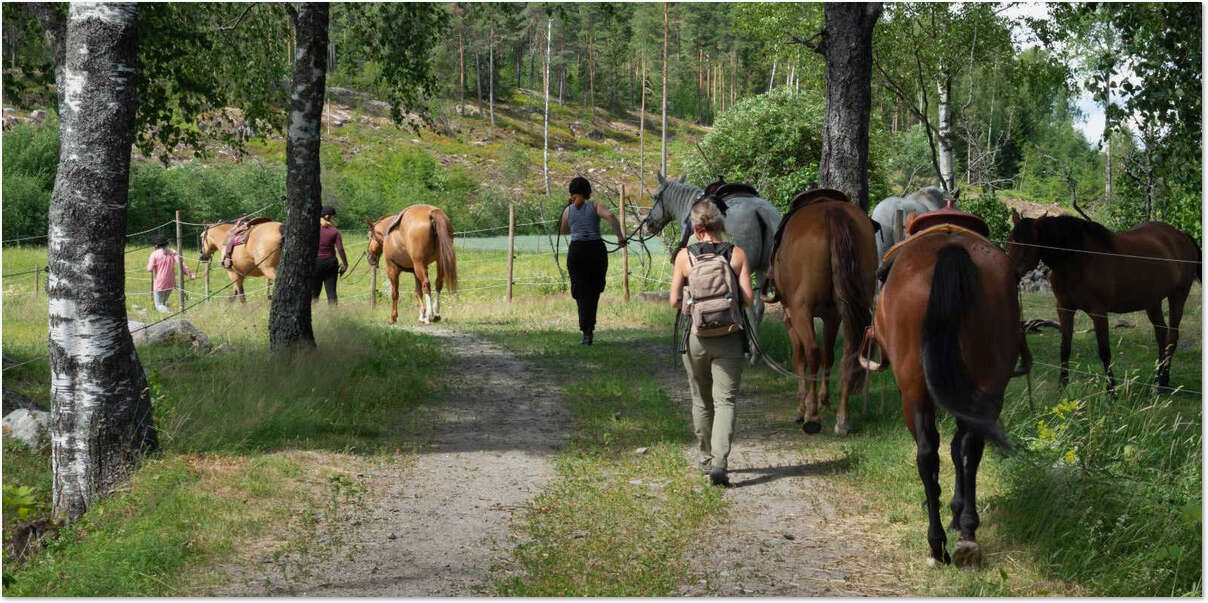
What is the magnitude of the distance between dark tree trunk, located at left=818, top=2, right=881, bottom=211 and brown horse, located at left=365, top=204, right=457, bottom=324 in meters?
6.83

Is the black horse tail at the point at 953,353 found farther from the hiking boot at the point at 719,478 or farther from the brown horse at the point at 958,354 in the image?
the hiking boot at the point at 719,478

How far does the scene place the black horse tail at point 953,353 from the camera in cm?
516

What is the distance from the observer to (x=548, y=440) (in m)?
8.58

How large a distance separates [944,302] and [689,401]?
4984 mm

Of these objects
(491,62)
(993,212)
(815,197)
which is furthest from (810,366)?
(491,62)

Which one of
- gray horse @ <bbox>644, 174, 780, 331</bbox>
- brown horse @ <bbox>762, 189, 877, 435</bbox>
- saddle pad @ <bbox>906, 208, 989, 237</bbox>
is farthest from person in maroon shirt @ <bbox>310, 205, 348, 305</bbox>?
saddle pad @ <bbox>906, 208, 989, 237</bbox>

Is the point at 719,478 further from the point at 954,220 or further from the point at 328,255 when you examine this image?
the point at 328,255

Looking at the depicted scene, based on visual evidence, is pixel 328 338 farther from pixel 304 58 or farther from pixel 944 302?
pixel 944 302

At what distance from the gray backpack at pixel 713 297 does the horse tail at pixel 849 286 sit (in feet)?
5.02

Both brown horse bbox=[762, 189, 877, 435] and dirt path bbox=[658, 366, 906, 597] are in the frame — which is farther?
brown horse bbox=[762, 189, 877, 435]

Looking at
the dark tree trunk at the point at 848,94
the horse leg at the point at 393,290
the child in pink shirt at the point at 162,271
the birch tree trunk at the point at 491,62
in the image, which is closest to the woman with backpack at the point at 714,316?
the dark tree trunk at the point at 848,94

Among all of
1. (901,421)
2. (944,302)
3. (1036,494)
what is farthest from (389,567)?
(901,421)

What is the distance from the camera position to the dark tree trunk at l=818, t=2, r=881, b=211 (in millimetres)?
11406

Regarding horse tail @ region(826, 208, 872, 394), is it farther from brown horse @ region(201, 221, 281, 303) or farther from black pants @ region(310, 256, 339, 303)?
brown horse @ region(201, 221, 281, 303)
